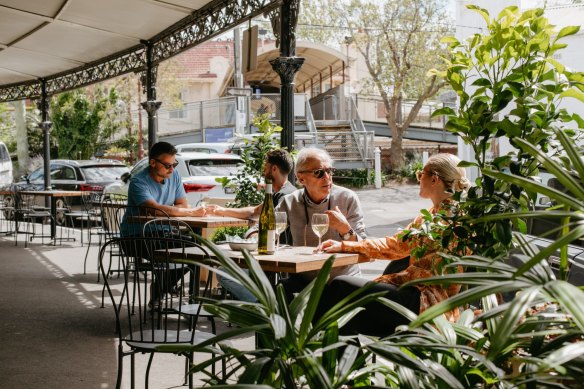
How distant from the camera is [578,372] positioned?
1.62 m

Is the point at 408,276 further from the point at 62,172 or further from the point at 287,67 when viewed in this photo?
the point at 62,172

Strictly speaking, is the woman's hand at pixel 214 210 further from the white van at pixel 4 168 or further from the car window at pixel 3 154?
the car window at pixel 3 154

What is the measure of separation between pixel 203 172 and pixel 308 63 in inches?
737

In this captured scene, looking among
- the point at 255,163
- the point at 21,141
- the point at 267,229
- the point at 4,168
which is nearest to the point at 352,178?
the point at 4,168

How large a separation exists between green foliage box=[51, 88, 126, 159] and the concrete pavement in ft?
71.4

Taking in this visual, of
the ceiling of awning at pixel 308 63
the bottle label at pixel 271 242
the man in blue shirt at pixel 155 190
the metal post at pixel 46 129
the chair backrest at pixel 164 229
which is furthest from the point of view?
the ceiling of awning at pixel 308 63

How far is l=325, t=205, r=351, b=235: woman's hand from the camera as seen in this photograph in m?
4.66

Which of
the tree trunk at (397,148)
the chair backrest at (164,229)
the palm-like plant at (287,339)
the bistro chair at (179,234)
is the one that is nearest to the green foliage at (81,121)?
the tree trunk at (397,148)

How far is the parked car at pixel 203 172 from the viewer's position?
12133 mm

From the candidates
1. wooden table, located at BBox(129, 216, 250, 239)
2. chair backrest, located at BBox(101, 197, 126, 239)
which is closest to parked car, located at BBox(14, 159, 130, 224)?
chair backrest, located at BBox(101, 197, 126, 239)

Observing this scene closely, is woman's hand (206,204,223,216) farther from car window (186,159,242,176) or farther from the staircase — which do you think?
the staircase

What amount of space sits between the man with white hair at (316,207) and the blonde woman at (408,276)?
42 centimetres

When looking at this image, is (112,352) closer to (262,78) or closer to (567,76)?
(567,76)

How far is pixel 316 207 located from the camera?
5.11 m
